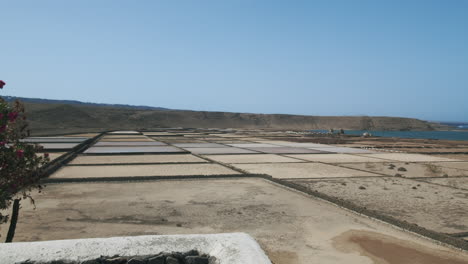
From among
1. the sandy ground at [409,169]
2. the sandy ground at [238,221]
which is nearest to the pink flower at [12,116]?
the sandy ground at [238,221]

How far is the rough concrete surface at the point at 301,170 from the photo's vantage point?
49.8 ft

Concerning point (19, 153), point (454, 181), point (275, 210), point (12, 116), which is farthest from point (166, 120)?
point (12, 116)

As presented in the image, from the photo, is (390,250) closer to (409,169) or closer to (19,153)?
(19,153)

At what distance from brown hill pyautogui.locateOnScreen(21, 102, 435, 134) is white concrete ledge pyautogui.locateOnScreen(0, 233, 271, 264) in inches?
1702

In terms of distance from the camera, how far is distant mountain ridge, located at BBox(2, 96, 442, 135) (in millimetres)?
60688

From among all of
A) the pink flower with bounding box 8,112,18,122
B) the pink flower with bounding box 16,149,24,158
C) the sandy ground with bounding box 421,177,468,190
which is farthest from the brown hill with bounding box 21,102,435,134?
the pink flower with bounding box 8,112,18,122

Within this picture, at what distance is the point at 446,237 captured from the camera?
7.03 meters

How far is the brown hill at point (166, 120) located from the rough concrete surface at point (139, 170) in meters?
30.8

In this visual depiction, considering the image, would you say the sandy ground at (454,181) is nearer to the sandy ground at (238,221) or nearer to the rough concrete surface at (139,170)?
the sandy ground at (238,221)

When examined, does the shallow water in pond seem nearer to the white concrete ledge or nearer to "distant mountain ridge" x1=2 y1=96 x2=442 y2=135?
the white concrete ledge

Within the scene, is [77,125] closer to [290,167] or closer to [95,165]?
[95,165]

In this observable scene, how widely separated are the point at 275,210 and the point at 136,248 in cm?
548

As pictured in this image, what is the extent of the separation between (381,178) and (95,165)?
12503 mm

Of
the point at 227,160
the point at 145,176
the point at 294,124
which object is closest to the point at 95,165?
the point at 145,176
